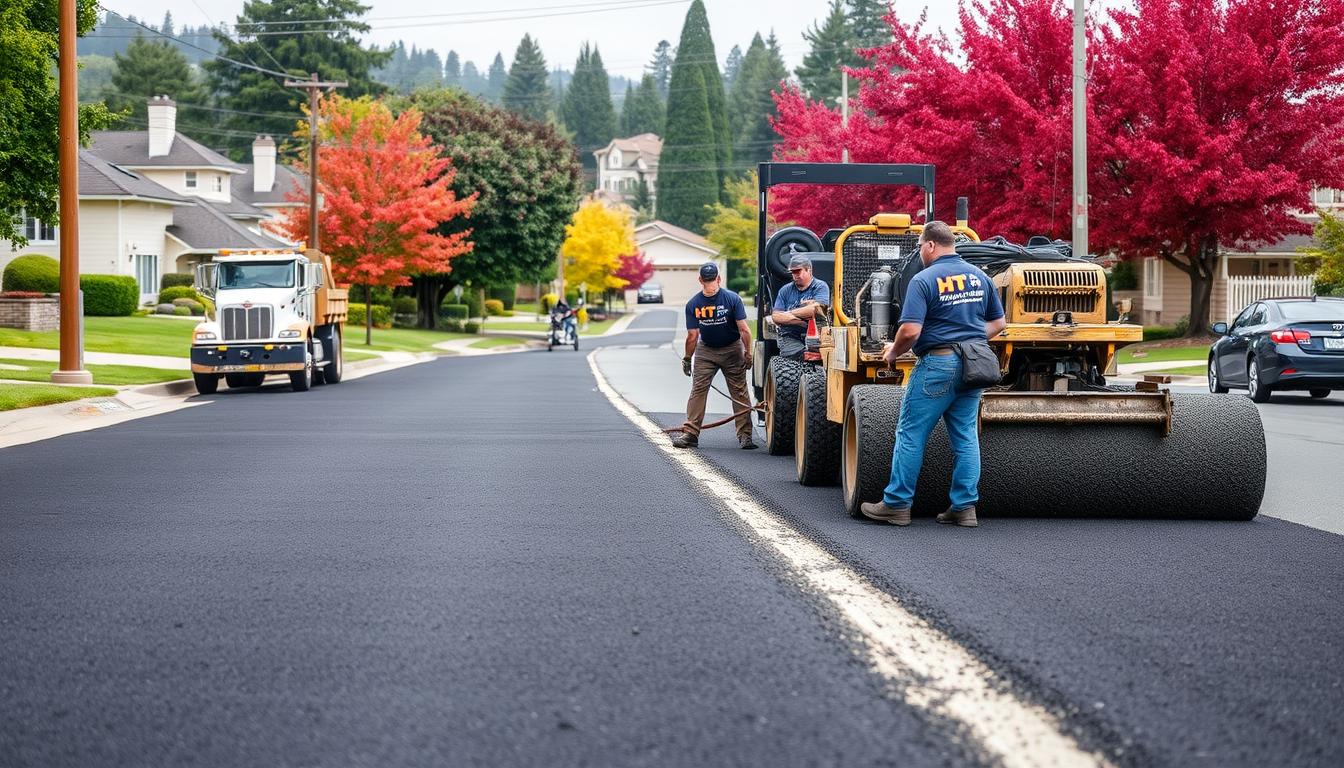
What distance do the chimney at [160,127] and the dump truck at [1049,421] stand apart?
64171 mm

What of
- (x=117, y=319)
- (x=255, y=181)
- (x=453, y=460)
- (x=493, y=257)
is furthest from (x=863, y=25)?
(x=453, y=460)

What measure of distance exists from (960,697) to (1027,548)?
3.44m

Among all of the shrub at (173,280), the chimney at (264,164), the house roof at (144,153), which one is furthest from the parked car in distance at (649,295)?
the shrub at (173,280)

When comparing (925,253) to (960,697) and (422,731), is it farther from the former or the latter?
(422,731)

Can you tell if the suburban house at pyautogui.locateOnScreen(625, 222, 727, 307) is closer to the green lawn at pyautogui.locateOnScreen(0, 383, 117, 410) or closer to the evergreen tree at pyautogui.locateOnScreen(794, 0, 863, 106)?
the evergreen tree at pyautogui.locateOnScreen(794, 0, 863, 106)

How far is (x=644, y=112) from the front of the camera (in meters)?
178

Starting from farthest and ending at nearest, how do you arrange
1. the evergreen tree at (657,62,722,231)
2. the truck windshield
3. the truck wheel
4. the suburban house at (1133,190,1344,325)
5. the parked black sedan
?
the evergreen tree at (657,62,722,231) → the suburban house at (1133,190,1344,325) → the truck windshield → the truck wheel → the parked black sedan

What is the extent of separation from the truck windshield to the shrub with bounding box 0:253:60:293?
22351 millimetres

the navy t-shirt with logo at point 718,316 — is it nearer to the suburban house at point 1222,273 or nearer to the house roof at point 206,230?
the suburban house at point 1222,273

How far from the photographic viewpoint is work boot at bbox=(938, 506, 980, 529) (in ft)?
30.5

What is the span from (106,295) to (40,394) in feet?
94.5

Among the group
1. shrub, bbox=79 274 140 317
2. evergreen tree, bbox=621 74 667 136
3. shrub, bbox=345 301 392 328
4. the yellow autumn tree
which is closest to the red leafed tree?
shrub, bbox=79 274 140 317

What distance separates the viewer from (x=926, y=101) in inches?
1375

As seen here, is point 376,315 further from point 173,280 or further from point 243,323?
point 243,323
